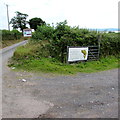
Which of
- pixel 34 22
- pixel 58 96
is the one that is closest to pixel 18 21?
pixel 34 22

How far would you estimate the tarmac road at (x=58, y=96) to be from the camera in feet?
11.1

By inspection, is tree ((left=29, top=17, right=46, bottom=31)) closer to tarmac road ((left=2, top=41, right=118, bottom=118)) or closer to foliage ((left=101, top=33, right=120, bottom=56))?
foliage ((left=101, top=33, right=120, bottom=56))

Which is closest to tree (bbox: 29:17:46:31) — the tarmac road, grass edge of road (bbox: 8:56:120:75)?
grass edge of road (bbox: 8:56:120:75)

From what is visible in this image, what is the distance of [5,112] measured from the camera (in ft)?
11.1

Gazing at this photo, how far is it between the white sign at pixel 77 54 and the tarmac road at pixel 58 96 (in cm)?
228

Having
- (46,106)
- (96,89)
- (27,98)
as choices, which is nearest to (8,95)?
(27,98)

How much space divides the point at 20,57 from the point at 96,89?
554 centimetres

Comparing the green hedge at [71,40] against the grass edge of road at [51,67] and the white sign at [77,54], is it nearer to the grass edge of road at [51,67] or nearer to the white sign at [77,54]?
the white sign at [77,54]

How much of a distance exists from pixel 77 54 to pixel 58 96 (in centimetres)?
477

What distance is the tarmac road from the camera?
338 cm

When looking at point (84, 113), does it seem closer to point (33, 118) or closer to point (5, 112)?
point (33, 118)

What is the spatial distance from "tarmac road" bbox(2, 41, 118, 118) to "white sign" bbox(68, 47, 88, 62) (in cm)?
228

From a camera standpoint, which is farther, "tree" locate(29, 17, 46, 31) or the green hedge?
"tree" locate(29, 17, 46, 31)

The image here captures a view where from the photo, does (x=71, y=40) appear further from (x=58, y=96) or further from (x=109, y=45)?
(x=58, y=96)
